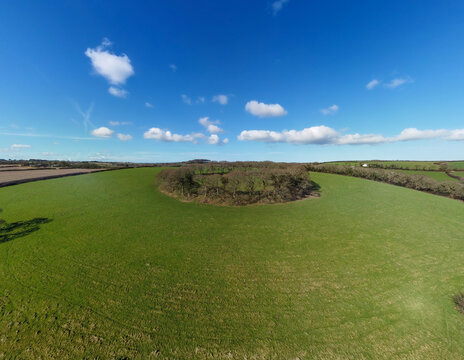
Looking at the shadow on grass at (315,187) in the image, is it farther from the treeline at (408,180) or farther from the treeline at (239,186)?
the treeline at (408,180)

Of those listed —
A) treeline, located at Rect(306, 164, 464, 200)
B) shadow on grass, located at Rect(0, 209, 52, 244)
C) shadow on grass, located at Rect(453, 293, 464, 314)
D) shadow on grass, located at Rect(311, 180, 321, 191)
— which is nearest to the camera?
shadow on grass, located at Rect(453, 293, 464, 314)

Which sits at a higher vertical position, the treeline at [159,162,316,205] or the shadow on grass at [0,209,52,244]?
the treeline at [159,162,316,205]

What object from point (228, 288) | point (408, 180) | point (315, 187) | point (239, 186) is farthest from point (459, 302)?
point (408, 180)

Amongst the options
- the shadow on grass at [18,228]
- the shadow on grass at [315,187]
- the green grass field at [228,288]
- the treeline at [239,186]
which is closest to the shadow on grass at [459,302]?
the green grass field at [228,288]

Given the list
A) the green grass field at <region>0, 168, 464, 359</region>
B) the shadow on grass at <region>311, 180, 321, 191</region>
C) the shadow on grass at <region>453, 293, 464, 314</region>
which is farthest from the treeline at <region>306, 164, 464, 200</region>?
the shadow on grass at <region>453, 293, 464, 314</region>

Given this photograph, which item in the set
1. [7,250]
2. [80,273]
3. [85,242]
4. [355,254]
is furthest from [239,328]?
[7,250]

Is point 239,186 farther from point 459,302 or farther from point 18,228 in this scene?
point 18,228

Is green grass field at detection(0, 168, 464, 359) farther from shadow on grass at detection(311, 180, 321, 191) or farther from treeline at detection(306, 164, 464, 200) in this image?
treeline at detection(306, 164, 464, 200)
